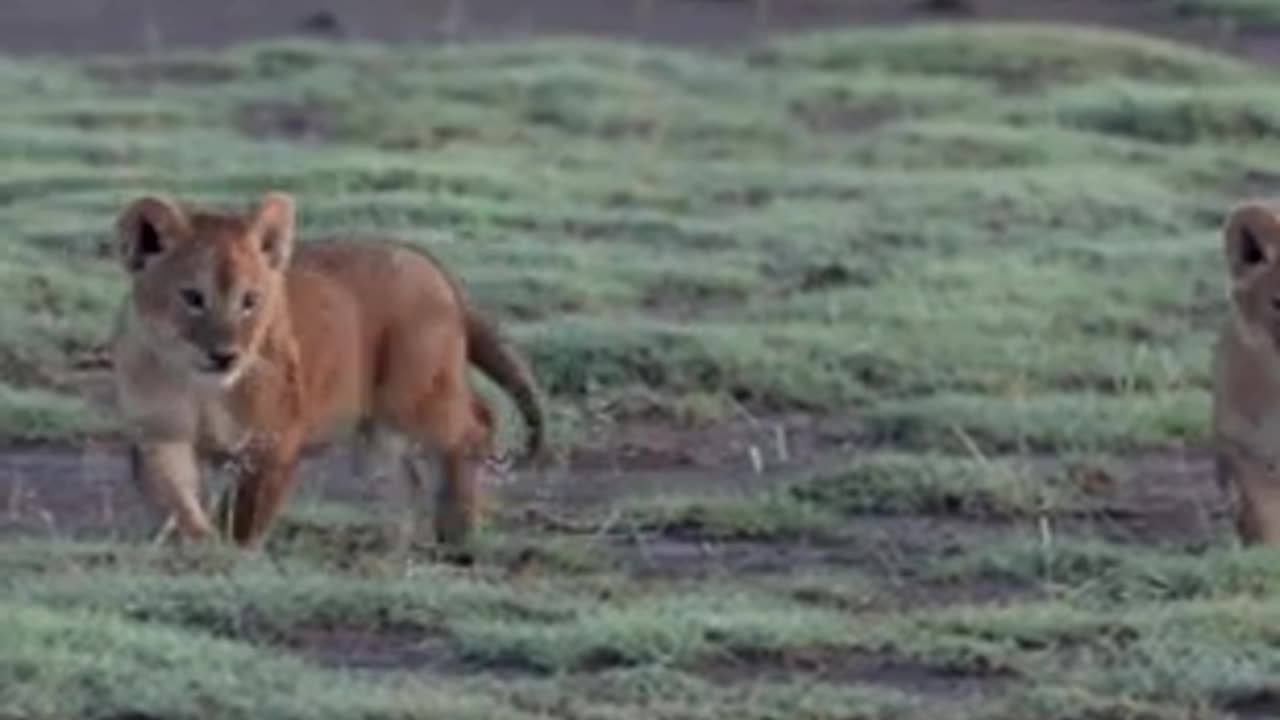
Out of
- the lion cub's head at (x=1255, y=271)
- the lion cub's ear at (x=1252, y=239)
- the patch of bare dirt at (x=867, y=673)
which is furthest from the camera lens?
the lion cub's ear at (x=1252, y=239)

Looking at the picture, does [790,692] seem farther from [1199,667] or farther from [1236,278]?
[1236,278]

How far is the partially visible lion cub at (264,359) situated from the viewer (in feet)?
30.5

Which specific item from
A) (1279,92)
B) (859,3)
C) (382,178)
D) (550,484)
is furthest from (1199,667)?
(859,3)

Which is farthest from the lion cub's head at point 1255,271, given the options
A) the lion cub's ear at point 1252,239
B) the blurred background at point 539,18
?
the blurred background at point 539,18

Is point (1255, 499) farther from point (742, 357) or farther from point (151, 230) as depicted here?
point (742, 357)

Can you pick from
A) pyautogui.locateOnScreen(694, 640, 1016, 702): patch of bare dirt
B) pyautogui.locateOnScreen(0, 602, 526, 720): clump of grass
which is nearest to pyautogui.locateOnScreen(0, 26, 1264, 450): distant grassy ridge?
pyautogui.locateOnScreen(694, 640, 1016, 702): patch of bare dirt

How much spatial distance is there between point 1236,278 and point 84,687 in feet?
9.88

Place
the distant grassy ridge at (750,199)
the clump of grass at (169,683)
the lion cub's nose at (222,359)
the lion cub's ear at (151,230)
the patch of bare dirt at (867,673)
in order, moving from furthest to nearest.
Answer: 1. the distant grassy ridge at (750,199)
2. the lion cub's ear at (151,230)
3. the lion cub's nose at (222,359)
4. the patch of bare dirt at (867,673)
5. the clump of grass at (169,683)

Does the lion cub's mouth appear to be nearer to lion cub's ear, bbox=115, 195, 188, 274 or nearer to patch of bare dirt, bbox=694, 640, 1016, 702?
lion cub's ear, bbox=115, 195, 188, 274

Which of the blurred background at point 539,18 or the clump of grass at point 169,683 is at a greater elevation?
the clump of grass at point 169,683

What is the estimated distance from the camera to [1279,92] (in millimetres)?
19547

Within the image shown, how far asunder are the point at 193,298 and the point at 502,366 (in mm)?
1083

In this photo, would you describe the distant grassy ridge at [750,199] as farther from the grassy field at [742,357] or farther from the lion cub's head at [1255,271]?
the lion cub's head at [1255,271]

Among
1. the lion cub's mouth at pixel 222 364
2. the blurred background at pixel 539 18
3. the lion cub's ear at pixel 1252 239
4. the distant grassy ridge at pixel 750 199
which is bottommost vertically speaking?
the blurred background at pixel 539 18
